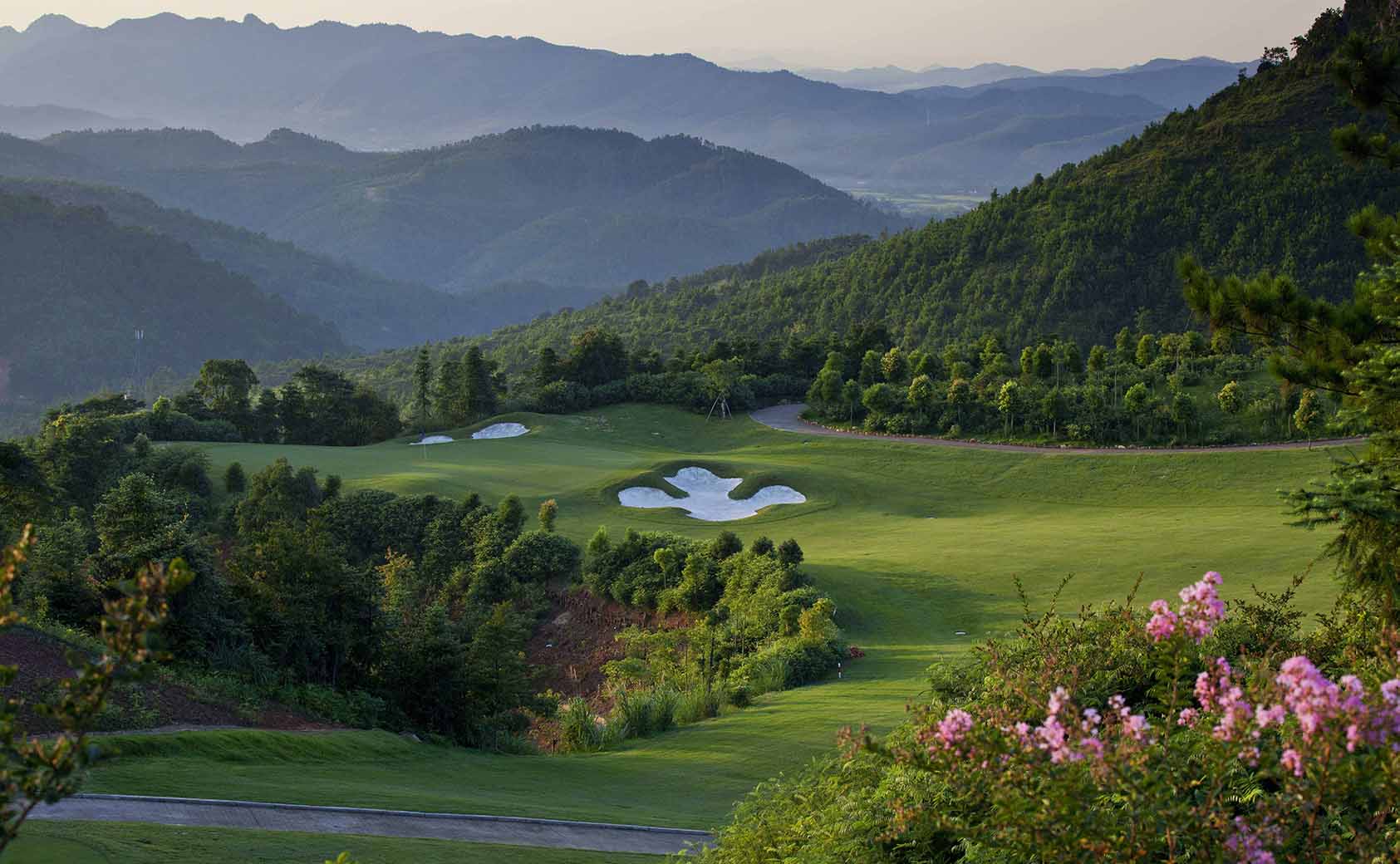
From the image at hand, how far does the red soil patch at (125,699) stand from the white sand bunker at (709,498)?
23660mm

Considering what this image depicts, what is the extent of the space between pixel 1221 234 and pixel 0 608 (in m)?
81.9

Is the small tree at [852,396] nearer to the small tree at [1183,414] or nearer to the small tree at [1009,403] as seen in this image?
the small tree at [1009,403]

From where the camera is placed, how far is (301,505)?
37719mm

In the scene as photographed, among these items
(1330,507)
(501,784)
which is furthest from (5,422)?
(1330,507)

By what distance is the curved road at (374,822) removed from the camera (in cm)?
1059

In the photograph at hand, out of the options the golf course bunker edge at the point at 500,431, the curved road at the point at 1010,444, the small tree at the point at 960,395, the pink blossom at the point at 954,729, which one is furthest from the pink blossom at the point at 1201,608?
the golf course bunker edge at the point at 500,431

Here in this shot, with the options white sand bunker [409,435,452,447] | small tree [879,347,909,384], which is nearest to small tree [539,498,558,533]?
white sand bunker [409,435,452,447]

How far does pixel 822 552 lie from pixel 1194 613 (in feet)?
88.7

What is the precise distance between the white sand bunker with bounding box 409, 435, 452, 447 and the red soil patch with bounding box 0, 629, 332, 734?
39.3 metres

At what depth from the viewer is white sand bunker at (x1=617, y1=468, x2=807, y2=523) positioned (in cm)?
3906

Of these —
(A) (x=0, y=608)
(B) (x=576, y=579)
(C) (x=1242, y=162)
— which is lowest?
(B) (x=576, y=579)

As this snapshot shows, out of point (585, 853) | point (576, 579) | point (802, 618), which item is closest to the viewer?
point (585, 853)

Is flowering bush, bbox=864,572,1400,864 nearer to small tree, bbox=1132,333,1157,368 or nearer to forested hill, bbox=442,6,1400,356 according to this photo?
small tree, bbox=1132,333,1157,368

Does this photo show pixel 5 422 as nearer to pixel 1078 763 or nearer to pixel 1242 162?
pixel 1242 162
